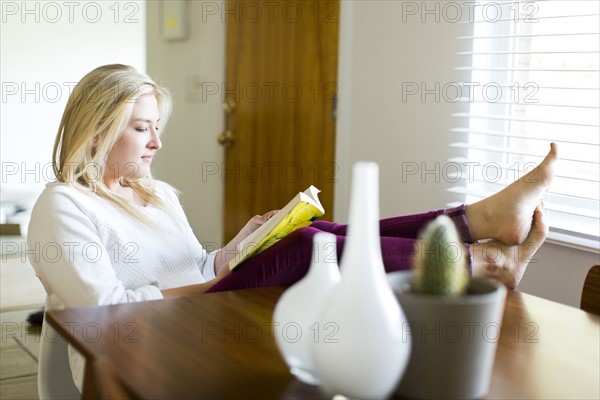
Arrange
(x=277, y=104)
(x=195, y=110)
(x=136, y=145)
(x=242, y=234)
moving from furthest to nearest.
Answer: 1. (x=195, y=110)
2. (x=277, y=104)
3. (x=242, y=234)
4. (x=136, y=145)

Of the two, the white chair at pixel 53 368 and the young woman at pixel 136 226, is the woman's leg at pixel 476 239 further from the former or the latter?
the white chair at pixel 53 368

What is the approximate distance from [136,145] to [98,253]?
1.16 ft

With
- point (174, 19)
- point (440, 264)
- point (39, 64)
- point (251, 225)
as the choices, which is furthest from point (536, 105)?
point (39, 64)

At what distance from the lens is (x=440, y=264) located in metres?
0.97

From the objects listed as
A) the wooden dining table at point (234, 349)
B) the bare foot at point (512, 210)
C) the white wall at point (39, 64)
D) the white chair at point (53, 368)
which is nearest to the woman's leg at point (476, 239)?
the bare foot at point (512, 210)

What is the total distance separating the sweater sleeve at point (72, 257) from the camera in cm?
165

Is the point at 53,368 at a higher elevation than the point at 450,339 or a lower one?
lower

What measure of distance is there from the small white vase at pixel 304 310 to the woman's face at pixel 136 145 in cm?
97

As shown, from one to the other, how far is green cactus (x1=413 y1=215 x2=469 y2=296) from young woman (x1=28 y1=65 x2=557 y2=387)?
66cm

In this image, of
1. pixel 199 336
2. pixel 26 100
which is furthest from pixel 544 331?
pixel 26 100

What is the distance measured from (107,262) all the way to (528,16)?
1.75 meters

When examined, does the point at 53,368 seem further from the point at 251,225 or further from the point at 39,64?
the point at 39,64

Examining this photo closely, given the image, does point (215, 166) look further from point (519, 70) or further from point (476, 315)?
point (476, 315)

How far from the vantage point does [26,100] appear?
6355 millimetres
